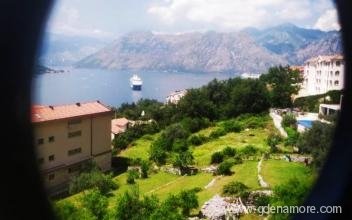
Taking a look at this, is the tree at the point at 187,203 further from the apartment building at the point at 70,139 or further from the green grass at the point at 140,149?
the green grass at the point at 140,149

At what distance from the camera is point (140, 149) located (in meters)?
17.0

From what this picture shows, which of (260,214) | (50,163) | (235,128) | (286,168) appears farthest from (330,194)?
(235,128)

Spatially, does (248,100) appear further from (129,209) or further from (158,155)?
(129,209)

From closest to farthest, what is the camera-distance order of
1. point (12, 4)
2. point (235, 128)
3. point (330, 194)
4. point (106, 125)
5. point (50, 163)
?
point (330, 194), point (12, 4), point (50, 163), point (106, 125), point (235, 128)

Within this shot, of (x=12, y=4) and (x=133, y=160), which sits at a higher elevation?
(x=12, y=4)

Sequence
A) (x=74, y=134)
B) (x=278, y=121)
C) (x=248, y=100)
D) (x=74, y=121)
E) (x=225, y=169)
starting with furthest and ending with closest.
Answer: (x=248, y=100) < (x=278, y=121) < (x=74, y=134) < (x=74, y=121) < (x=225, y=169)

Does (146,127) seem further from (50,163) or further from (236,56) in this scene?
(236,56)

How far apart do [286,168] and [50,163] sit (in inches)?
237

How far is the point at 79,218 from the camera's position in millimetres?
5801

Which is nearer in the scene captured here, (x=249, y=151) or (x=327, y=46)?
(x=249, y=151)

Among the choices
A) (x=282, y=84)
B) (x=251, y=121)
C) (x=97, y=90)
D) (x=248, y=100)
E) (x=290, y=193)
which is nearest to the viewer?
(x=290, y=193)

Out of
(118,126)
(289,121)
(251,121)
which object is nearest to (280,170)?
(289,121)

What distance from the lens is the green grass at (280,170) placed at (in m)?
8.88

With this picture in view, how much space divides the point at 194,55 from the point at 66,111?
534 ft
